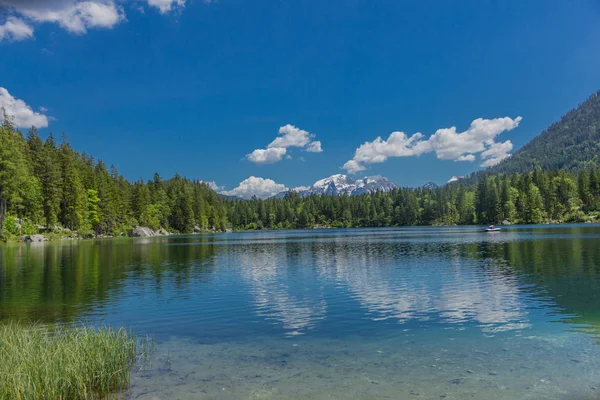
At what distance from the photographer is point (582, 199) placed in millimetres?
191750

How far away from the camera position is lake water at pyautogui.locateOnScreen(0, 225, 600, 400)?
13.3 m

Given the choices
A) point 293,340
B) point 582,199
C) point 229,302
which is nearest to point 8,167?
point 229,302

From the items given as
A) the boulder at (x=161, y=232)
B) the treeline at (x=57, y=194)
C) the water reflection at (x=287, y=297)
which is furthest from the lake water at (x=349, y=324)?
the boulder at (x=161, y=232)

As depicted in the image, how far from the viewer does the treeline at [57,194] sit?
9412cm

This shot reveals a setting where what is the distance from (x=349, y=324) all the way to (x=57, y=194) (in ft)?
394

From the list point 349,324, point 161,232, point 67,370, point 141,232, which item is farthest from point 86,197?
point 67,370

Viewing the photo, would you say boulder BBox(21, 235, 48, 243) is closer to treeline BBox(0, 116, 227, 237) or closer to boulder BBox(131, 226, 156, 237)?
treeline BBox(0, 116, 227, 237)

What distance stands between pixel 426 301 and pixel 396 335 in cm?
862

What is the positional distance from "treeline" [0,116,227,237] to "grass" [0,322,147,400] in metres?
94.7

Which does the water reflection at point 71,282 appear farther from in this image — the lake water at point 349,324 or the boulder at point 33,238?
the boulder at point 33,238

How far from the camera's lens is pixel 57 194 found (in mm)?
117062

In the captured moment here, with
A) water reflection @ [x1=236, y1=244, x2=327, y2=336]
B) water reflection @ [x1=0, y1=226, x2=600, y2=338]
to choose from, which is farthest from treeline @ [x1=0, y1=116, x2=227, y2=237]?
water reflection @ [x1=236, y1=244, x2=327, y2=336]

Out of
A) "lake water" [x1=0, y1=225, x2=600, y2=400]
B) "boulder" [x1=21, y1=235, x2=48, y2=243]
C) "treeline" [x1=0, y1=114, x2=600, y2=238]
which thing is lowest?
"lake water" [x1=0, y1=225, x2=600, y2=400]

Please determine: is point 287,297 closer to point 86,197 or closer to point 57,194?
point 57,194
